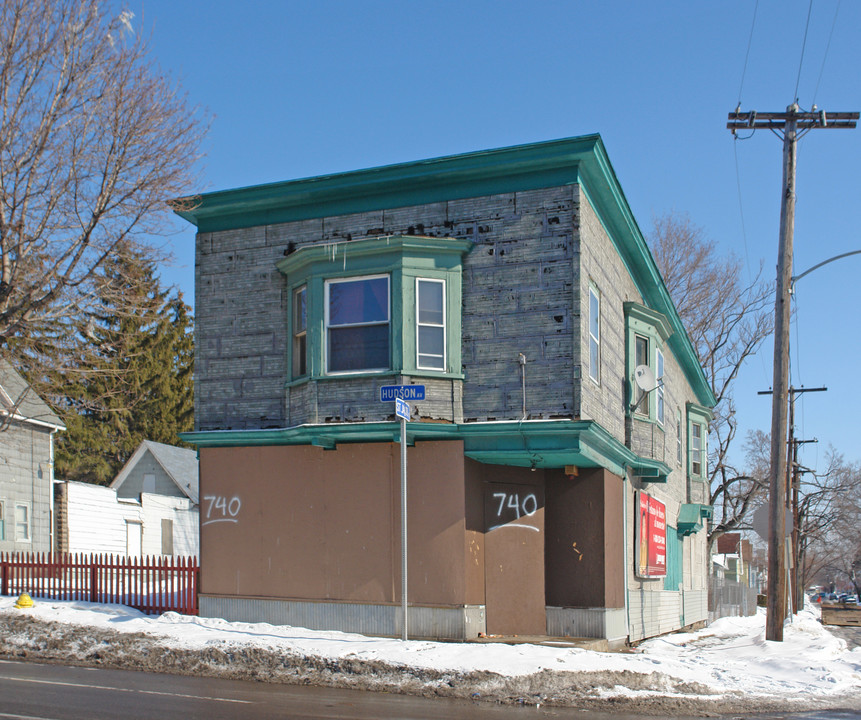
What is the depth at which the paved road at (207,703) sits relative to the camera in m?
8.56

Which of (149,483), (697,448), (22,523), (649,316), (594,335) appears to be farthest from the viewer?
(149,483)

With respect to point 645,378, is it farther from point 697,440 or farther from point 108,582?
point 697,440

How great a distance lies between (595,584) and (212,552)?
6411 millimetres

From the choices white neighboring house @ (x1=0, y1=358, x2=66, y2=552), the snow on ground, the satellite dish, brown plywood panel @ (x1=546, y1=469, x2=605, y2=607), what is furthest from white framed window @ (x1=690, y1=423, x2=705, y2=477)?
white neighboring house @ (x1=0, y1=358, x2=66, y2=552)

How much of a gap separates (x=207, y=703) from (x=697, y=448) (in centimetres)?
2263

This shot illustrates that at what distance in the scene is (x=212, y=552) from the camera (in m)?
15.7

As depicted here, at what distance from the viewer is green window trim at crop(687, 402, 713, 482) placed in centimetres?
2804

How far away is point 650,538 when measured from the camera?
62.3 feet

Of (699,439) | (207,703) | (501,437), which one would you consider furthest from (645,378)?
(699,439)

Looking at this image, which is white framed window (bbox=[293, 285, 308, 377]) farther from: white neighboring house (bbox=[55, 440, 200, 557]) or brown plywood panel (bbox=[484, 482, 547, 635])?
white neighboring house (bbox=[55, 440, 200, 557])

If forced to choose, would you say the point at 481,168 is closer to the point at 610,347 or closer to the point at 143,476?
the point at 610,347

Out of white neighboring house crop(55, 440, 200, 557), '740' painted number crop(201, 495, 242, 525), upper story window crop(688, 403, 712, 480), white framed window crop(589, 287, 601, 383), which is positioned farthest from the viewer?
white neighboring house crop(55, 440, 200, 557)

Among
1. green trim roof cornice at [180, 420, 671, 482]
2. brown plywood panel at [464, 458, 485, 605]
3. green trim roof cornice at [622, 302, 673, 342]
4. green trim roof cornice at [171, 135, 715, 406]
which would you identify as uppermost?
green trim roof cornice at [171, 135, 715, 406]

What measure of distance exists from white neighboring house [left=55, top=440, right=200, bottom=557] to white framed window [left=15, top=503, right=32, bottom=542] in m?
1.54
